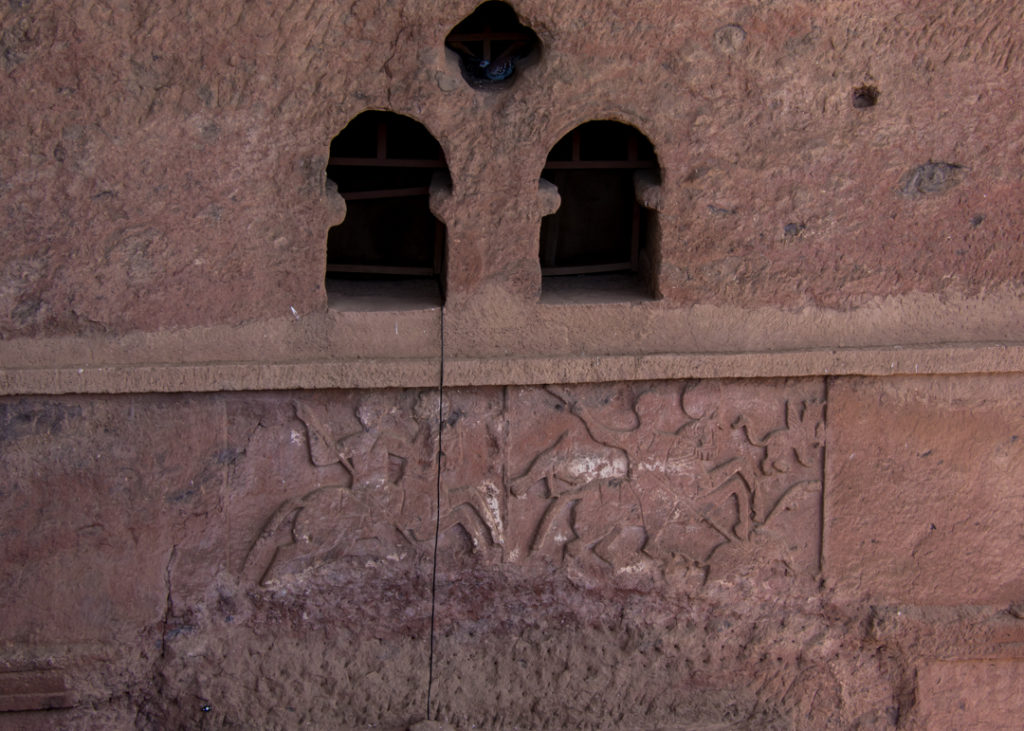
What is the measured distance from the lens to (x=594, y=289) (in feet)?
10.7

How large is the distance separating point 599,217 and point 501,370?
777 millimetres

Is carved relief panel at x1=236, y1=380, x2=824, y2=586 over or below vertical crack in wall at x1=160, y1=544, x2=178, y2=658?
over

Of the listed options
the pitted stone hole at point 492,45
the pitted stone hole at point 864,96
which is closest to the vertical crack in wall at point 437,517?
the pitted stone hole at point 492,45

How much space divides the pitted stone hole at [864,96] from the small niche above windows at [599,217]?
1.92ft

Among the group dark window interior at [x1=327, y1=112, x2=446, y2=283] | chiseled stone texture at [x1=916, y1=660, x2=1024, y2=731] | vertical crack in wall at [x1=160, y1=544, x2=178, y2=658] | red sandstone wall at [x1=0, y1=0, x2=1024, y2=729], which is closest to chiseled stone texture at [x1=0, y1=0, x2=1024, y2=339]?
red sandstone wall at [x1=0, y1=0, x2=1024, y2=729]

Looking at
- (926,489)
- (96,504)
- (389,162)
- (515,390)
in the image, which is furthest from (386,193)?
(926,489)

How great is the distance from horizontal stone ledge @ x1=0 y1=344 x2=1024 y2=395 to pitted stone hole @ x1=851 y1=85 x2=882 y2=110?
2.27ft

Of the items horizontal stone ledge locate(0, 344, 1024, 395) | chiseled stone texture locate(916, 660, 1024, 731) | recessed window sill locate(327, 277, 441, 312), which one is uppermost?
recessed window sill locate(327, 277, 441, 312)

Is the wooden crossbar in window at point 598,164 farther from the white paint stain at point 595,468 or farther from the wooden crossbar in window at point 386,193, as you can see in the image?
the white paint stain at point 595,468

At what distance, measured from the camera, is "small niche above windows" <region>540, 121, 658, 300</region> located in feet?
10.3

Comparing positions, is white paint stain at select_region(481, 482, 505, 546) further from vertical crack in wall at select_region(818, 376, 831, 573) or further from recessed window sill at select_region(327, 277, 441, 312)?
vertical crack in wall at select_region(818, 376, 831, 573)

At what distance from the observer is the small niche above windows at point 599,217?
315 centimetres

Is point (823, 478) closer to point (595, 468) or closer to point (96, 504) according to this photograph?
point (595, 468)

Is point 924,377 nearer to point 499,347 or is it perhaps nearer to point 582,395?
point 582,395
